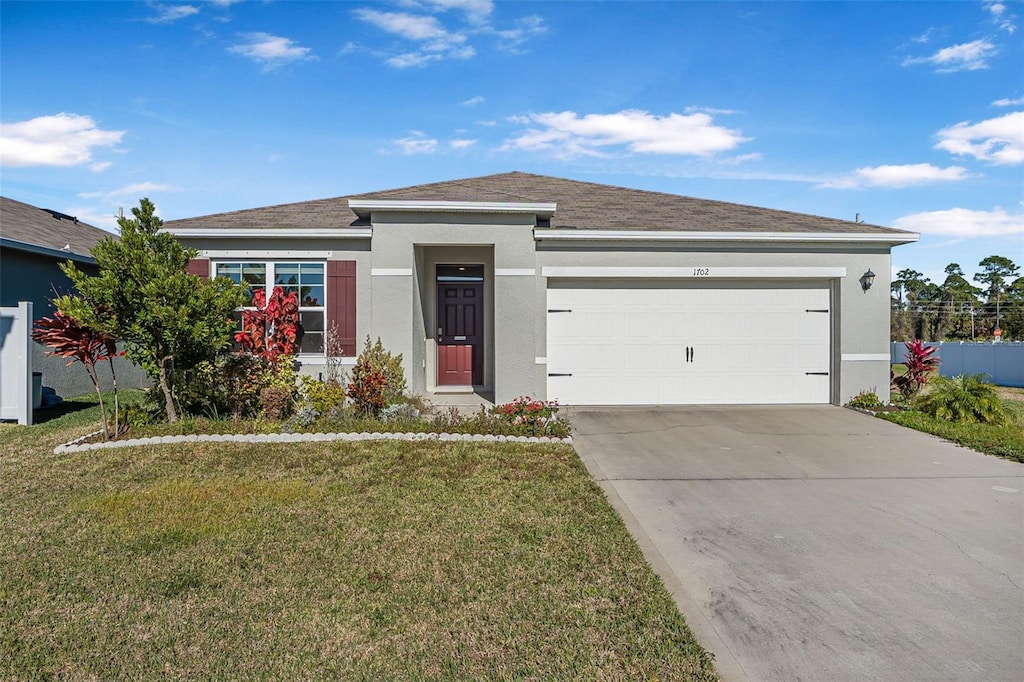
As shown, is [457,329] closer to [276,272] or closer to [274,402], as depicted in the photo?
[276,272]

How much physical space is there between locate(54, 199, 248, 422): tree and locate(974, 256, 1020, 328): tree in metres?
50.0

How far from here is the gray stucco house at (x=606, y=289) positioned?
9641mm

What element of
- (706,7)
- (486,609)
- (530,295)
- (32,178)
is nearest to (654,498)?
(486,609)

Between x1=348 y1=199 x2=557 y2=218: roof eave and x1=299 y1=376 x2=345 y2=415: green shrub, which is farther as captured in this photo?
x1=348 y1=199 x2=557 y2=218: roof eave

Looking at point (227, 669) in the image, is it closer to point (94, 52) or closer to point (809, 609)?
point (809, 609)

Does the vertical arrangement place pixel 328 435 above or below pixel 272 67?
below

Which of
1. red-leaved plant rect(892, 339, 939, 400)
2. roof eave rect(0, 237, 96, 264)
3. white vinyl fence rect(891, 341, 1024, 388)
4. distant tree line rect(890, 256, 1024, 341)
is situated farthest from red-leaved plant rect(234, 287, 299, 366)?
distant tree line rect(890, 256, 1024, 341)

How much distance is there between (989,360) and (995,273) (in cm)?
3298

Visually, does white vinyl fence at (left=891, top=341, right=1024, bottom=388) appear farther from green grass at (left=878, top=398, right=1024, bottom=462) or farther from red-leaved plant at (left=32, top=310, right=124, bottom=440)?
red-leaved plant at (left=32, top=310, right=124, bottom=440)

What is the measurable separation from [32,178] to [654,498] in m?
18.9

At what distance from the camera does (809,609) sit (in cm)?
329

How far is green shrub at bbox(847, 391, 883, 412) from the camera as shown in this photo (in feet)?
31.8

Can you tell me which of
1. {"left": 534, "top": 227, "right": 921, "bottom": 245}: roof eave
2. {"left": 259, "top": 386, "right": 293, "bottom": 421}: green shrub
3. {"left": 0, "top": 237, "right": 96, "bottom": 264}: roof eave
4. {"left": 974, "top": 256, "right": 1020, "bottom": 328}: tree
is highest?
{"left": 974, "top": 256, "right": 1020, "bottom": 328}: tree

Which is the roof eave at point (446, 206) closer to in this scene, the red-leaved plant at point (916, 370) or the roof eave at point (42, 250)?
the roof eave at point (42, 250)
